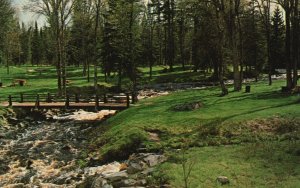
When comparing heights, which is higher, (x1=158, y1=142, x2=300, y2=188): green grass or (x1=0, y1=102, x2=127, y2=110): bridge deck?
(x1=0, y1=102, x2=127, y2=110): bridge deck

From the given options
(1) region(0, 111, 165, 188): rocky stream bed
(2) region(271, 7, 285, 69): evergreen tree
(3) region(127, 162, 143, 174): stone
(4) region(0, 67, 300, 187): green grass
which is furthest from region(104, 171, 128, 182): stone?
(2) region(271, 7, 285, 69): evergreen tree

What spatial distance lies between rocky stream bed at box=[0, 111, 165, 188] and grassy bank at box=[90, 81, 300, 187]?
141 centimetres

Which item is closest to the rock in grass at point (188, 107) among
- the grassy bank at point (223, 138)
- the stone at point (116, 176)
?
the grassy bank at point (223, 138)

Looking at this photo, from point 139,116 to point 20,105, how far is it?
1786 centimetres

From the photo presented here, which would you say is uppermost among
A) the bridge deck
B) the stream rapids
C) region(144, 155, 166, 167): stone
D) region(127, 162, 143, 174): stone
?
the bridge deck

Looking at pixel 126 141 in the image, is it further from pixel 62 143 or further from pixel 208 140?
pixel 62 143

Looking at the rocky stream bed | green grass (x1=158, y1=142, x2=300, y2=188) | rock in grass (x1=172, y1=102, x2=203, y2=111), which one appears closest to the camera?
green grass (x1=158, y1=142, x2=300, y2=188)

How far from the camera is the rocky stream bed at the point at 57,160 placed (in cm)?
1803

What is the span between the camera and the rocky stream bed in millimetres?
18031

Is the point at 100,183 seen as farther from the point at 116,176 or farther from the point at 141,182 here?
the point at 141,182

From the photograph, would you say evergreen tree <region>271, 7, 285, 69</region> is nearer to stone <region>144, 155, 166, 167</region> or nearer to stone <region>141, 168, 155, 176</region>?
stone <region>144, 155, 166, 167</region>

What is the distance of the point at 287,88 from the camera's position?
35188mm

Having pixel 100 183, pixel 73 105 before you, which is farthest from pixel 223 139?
pixel 73 105

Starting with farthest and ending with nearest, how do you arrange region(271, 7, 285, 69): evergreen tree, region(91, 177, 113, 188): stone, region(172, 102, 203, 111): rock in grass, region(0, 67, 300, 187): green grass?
region(271, 7, 285, 69): evergreen tree, region(172, 102, 203, 111): rock in grass, region(91, 177, 113, 188): stone, region(0, 67, 300, 187): green grass
